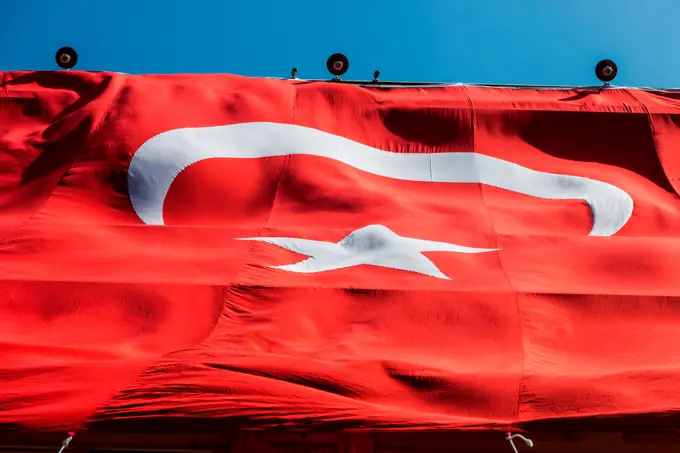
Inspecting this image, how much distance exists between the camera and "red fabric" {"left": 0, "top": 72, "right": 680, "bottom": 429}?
300 cm

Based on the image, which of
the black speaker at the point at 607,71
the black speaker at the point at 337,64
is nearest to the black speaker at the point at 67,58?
the black speaker at the point at 337,64

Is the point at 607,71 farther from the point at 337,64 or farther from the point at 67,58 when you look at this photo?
the point at 67,58

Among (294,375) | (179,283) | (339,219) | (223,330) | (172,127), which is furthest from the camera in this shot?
(172,127)

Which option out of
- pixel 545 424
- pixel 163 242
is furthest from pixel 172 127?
pixel 545 424

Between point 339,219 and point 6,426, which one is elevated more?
point 339,219

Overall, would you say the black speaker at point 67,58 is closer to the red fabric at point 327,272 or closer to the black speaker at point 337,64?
the red fabric at point 327,272

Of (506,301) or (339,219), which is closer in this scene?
(506,301)

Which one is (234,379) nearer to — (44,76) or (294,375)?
(294,375)

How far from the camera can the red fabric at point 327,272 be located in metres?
3.00

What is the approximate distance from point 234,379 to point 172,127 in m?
3.13

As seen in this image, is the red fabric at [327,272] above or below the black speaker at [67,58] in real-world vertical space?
below

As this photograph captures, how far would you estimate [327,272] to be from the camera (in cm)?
432

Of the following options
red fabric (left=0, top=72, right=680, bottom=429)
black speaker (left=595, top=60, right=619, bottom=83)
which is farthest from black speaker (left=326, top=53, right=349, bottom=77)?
black speaker (left=595, top=60, right=619, bottom=83)

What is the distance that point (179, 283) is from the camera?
4.03m
